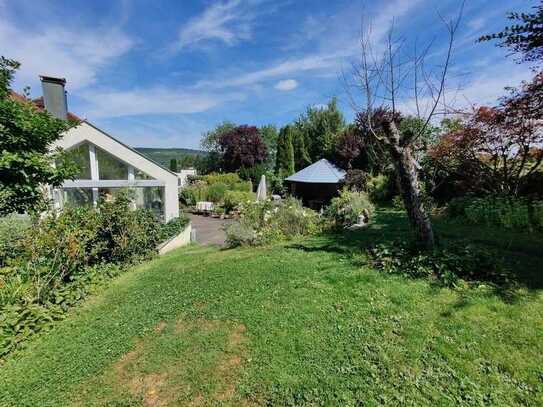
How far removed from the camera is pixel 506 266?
411 centimetres

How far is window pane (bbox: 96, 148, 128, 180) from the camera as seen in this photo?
9.88 metres

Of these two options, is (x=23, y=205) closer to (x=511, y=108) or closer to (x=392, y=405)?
(x=392, y=405)

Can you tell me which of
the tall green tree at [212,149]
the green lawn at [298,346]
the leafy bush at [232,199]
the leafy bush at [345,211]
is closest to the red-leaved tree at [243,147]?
the tall green tree at [212,149]

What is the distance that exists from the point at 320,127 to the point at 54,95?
20.0m

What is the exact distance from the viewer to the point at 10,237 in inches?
214

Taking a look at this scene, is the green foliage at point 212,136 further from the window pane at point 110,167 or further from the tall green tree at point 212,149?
the window pane at point 110,167

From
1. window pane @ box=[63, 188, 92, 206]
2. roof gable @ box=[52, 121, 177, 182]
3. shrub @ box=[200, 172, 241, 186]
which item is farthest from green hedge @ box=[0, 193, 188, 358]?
shrub @ box=[200, 172, 241, 186]

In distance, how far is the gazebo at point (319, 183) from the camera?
1667 cm

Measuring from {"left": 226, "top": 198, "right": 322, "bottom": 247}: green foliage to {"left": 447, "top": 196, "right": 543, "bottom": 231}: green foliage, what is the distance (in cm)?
474

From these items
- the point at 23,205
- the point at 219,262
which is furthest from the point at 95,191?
the point at 219,262

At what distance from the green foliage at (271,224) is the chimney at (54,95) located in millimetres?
8008

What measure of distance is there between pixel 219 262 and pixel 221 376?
3.13m

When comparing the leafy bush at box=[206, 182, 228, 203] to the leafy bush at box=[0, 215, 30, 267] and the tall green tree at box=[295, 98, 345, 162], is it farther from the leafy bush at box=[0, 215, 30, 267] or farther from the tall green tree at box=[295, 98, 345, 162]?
the leafy bush at box=[0, 215, 30, 267]

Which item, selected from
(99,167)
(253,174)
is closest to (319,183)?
(253,174)
